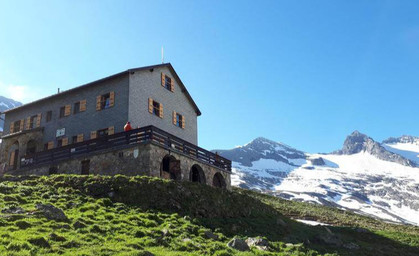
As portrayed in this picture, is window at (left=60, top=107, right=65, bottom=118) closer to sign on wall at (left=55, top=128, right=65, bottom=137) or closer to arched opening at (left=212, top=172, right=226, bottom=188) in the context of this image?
sign on wall at (left=55, top=128, right=65, bottom=137)

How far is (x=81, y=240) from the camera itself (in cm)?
1645

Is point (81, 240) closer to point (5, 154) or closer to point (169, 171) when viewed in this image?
point (169, 171)

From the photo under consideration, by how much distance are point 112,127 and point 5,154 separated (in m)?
16.1

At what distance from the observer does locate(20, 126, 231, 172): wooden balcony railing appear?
31031 mm

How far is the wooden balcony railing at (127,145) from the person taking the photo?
102 ft

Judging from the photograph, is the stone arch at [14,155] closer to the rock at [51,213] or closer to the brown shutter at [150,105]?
the brown shutter at [150,105]

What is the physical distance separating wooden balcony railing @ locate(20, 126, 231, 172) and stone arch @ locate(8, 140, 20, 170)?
20.9ft

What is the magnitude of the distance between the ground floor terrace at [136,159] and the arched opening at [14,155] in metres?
6.40

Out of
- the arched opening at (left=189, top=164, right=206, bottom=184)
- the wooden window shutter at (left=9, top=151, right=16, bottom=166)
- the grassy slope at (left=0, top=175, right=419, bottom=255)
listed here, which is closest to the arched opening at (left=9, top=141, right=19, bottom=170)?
the wooden window shutter at (left=9, top=151, right=16, bottom=166)

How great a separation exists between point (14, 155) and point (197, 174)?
857 inches

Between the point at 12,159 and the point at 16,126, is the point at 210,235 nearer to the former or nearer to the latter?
the point at 12,159

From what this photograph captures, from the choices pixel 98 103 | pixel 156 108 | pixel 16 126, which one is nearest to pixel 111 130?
pixel 98 103

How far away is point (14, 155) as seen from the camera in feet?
146

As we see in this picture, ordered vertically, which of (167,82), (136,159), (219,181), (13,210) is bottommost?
(13,210)
